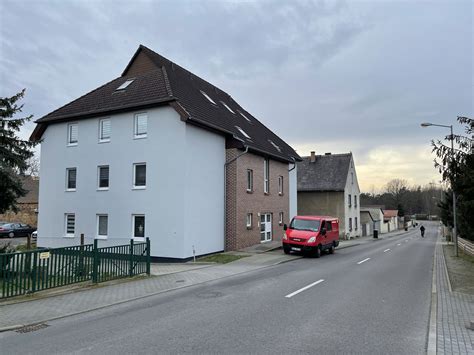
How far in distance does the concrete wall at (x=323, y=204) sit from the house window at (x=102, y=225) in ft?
80.1

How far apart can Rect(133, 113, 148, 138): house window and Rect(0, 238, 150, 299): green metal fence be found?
724 centimetres

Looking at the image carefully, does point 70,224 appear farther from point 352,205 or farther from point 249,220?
point 352,205

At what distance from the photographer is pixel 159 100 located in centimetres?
1794

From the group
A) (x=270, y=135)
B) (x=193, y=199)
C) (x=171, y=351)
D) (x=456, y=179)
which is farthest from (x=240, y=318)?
(x=270, y=135)

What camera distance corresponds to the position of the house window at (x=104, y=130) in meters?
20.1

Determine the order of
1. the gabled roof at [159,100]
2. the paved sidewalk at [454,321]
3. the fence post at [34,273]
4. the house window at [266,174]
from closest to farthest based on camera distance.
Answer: the paved sidewalk at [454,321] < the fence post at [34,273] < the gabled roof at [159,100] < the house window at [266,174]

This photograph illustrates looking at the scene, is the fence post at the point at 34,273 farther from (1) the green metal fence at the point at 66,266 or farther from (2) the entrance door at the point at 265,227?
(2) the entrance door at the point at 265,227

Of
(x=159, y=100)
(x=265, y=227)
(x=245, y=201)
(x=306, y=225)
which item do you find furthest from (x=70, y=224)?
(x=306, y=225)

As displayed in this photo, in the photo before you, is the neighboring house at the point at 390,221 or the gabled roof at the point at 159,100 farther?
the neighboring house at the point at 390,221

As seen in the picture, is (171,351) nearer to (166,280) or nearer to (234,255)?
(166,280)

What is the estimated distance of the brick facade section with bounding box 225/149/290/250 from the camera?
20.2 meters

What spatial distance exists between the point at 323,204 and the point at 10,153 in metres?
31.0

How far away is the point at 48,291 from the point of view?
10.2 metres

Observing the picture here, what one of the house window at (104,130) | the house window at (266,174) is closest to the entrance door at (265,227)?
the house window at (266,174)
